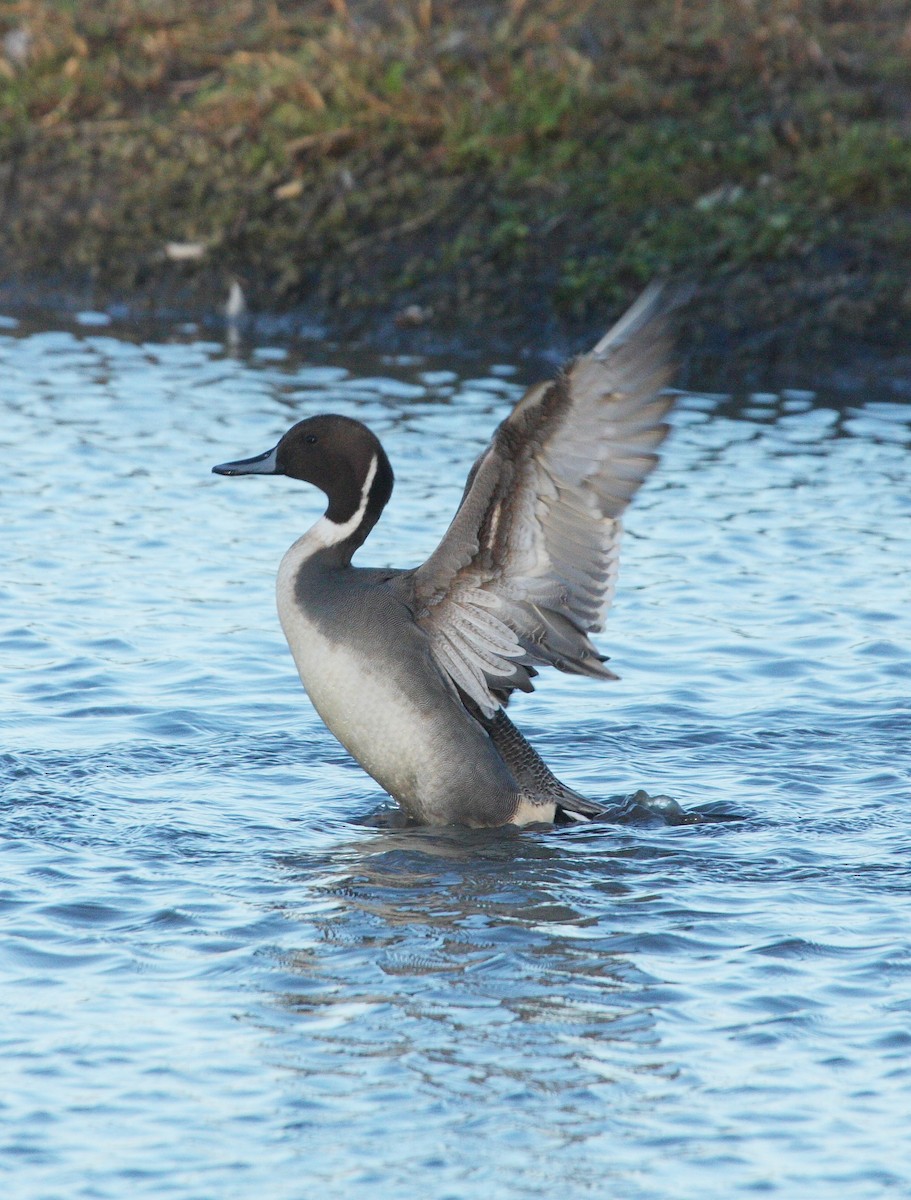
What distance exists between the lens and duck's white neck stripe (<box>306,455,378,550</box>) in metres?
6.71

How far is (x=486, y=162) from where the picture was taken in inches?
560

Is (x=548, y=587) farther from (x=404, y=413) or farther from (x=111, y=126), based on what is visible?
(x=111, y=126)

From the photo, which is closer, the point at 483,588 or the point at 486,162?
the point at 483,588

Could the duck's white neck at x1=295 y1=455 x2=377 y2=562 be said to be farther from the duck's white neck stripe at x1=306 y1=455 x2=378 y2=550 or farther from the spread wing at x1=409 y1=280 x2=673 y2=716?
the spread wing at x1=409 y1=280 x2=673 y2=716

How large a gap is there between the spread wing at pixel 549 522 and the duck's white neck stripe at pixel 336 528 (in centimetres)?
39

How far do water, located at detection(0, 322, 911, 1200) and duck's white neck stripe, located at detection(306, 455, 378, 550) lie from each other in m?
0.94

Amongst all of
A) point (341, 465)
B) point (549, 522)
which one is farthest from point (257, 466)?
point (549, 522)

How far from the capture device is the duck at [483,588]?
230 inches

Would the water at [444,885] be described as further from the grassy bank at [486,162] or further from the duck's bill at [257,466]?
the grassy bank at [486,162]

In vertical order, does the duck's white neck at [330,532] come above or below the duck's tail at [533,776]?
above

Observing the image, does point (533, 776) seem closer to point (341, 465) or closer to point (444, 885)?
point (444, 885)

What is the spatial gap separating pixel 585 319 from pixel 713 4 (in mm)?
3418

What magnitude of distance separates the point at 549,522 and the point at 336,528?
36.1 inches

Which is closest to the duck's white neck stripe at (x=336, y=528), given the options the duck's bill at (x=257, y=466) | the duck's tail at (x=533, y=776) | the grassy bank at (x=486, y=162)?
the duck's bill at (x=257, y=466)
